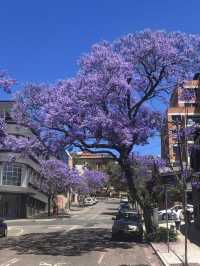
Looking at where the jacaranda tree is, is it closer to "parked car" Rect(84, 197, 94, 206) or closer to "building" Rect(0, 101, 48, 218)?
"building" Rect(0, 101, 48, 218)

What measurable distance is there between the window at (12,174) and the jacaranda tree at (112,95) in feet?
135

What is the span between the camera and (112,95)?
2733 cm

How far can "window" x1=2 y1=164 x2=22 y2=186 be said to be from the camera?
230 ft

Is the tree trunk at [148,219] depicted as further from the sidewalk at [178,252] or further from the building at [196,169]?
the building at [196,169]

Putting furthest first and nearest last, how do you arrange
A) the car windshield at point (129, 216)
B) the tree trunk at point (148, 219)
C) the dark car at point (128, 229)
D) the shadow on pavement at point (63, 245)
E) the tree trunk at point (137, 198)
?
the car windshield at point (129, 216), the tree trunk at point (148, 219), the dark car at point (128, 229), the tree trunk at point (137, 198), the shadow on pavement at point (63, 245)

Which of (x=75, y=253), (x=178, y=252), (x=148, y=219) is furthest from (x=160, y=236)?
(x=75, y=253)

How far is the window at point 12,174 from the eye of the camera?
70.1m

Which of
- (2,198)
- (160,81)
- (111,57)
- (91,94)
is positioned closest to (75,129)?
(91,94)

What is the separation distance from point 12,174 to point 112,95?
45332mm

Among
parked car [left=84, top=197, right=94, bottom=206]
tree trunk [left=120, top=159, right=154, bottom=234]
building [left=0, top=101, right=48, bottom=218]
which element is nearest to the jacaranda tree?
tree trunk [left=120, top=159, right=154, bottom=234]

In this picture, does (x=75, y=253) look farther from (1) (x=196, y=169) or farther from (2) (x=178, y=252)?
(1) (x=196, y=169)

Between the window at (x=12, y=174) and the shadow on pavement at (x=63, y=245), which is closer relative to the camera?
the shadow on pavement at (x=63, y=245)

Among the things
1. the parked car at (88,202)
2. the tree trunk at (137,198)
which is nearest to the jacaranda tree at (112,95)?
the tree trunk at (137,198)

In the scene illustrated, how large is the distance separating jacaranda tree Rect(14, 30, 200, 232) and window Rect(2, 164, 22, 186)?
4119 cm
